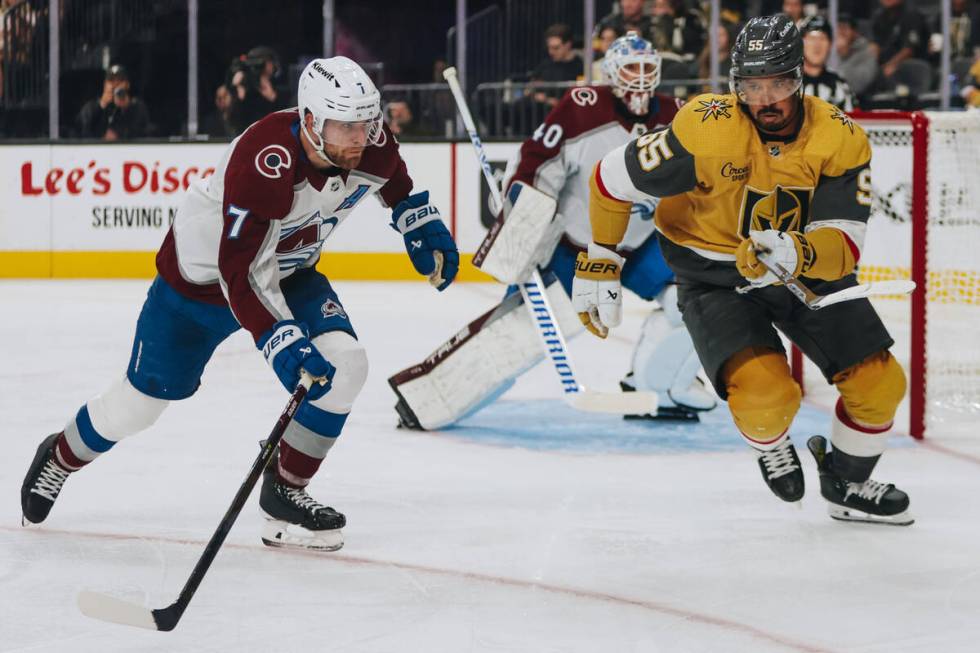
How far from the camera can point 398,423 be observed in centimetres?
406

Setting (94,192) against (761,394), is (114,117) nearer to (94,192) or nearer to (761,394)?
(94,192)

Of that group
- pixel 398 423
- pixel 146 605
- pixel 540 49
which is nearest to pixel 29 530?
pixel 146 605

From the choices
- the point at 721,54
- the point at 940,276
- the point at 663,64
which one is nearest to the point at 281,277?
the point at 940,276

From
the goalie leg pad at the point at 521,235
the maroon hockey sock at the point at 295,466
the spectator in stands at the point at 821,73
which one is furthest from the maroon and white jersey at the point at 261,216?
the spectator in stands at the point at 821,73

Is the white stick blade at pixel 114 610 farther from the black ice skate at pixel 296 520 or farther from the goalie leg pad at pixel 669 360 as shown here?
the goalie leg pad at pixel 669 360

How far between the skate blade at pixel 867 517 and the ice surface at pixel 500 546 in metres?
0.03

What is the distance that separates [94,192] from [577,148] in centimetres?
497

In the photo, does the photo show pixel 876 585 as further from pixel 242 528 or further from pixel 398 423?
pixel 398 423

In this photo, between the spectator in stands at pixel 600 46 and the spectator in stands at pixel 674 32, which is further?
the spectator in stands at pixel 674 32

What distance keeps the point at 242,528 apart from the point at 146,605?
0.52 metres

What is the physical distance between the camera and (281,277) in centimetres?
278

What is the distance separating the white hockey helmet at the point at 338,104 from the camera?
2516 mm

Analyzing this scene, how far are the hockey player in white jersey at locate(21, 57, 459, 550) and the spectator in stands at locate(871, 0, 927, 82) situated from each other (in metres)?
5.68

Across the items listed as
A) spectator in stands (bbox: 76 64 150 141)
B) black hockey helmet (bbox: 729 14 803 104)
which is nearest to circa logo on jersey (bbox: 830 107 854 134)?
black hockey helmet (bbox: 729 14 803 104)
